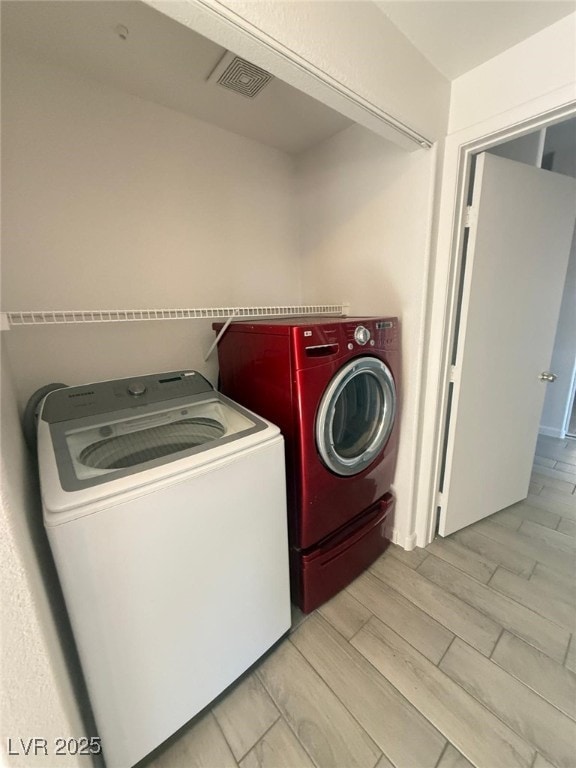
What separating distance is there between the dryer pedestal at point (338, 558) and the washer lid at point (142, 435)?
25.6 inches

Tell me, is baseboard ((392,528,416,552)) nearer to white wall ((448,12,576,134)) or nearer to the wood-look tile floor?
the wood-look tile floor

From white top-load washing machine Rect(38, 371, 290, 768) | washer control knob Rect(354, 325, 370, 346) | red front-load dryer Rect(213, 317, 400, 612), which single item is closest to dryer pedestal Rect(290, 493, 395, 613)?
red front-load dryer Rect(213, 317, 400, 612)

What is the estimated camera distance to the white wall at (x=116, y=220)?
1192mm

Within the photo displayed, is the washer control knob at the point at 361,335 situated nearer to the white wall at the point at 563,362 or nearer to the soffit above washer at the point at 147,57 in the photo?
the soffit above washer at the point at 147,57

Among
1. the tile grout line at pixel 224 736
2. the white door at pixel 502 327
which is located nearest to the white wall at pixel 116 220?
the white door at pixel 502 327

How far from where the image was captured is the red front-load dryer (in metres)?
1.17

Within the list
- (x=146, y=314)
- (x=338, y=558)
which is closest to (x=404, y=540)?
(x=338, y=558)

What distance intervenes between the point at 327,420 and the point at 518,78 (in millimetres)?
1458

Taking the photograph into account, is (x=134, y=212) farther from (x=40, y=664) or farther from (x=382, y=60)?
(x=40, y=664)

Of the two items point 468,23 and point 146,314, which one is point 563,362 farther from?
point 146,314

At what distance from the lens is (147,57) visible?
3.83 feet

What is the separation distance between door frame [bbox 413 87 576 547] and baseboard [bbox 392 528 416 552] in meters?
0.03

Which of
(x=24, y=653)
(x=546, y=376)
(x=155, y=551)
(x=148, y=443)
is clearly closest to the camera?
(x=24, y=653)

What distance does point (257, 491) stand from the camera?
1.01 metres
